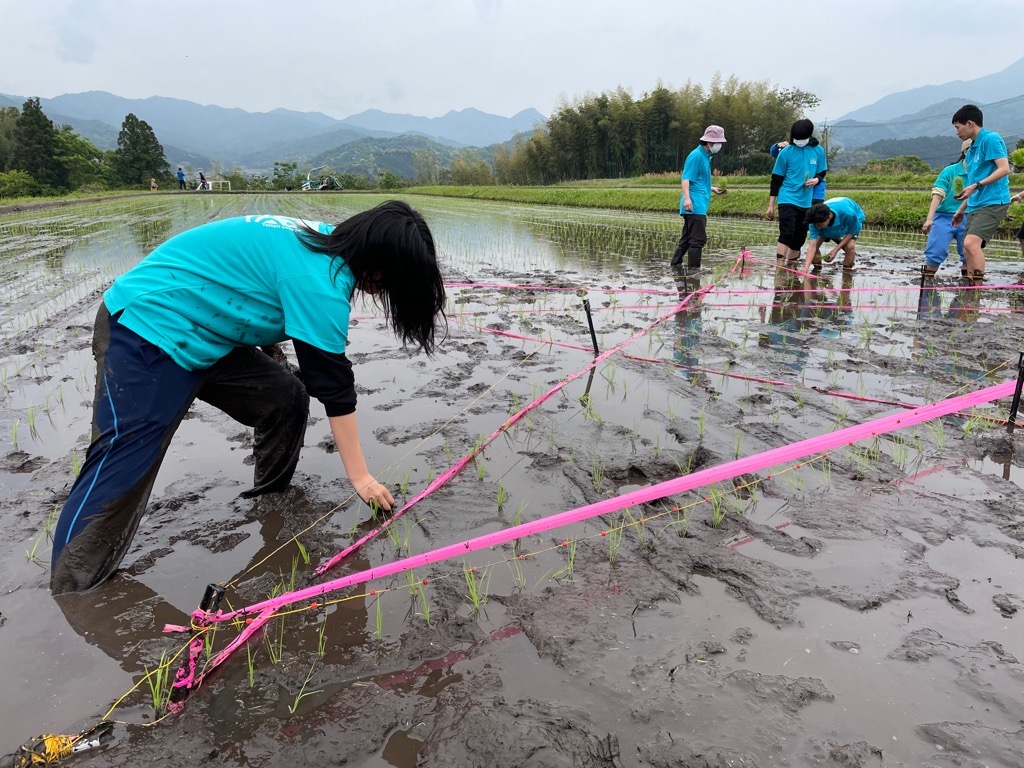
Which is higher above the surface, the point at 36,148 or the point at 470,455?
the point at 36,148

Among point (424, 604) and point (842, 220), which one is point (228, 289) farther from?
point (842, 220)

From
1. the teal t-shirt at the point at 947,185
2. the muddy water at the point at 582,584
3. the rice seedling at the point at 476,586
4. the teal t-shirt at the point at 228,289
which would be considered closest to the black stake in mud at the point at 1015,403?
the muddy water at the point at 582,584

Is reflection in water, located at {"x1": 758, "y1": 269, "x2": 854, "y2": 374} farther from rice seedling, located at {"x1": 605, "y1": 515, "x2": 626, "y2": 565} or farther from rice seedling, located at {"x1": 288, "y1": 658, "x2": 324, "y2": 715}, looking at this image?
rice seedling, located at {"x1": 288, "y1": 658, "x2": 324, "y2": 715}

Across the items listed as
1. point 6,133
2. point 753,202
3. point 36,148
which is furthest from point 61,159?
point 753,202

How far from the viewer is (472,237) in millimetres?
12414

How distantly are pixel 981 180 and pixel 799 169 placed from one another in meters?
1.66

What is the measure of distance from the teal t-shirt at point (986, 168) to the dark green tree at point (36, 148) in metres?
47.0

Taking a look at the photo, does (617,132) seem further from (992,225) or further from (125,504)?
(125,504)

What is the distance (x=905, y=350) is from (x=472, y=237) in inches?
373

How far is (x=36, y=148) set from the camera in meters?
37.9

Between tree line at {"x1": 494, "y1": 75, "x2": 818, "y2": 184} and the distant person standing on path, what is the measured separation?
71.1 feet

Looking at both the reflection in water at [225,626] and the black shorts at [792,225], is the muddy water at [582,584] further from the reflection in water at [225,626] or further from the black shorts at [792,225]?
the black shorts at [792,225]

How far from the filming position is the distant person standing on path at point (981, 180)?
5352 mm

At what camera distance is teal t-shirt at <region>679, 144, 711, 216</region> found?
670 cm
